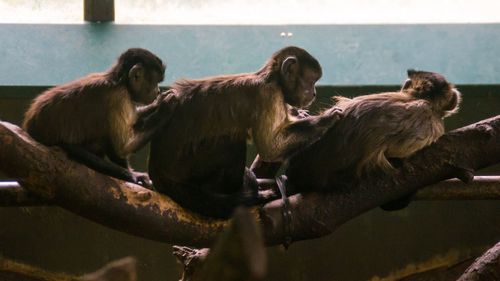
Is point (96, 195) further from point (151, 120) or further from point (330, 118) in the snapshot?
point (330, 118)

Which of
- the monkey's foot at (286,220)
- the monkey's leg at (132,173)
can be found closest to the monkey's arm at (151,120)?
the monkey's leg at (132,173)

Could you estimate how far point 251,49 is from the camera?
7680 mm

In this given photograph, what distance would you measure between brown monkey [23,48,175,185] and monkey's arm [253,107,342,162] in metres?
0.61

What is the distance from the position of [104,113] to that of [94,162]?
346mm

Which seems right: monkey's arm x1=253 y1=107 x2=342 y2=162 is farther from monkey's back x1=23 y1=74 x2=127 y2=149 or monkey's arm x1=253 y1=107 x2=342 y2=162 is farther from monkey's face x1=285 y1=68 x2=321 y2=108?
monkey's back x1=23 y1=74 x2=127 y2=149

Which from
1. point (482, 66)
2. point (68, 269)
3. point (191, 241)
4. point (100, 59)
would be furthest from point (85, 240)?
point (482, 66)

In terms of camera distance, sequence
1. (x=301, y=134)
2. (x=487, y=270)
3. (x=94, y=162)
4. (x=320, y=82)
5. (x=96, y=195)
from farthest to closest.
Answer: (x=320, y=82) < (x=301, y=134) < (x=94, y=162) < (x=487, y=270) < (x=96, y=195)

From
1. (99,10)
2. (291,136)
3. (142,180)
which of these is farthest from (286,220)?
(99,10)

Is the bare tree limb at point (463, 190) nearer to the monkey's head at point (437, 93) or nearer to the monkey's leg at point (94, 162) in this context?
the monkey's head at point (437, 93)

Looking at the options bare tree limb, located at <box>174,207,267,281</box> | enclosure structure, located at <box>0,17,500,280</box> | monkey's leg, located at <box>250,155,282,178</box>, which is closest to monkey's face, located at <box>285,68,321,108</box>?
monkey's leg, located at <box>250,155,282,178</box>

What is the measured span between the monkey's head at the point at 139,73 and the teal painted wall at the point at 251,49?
8.32ft

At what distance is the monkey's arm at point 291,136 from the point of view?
4660 millimetres

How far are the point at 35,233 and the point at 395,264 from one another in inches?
145

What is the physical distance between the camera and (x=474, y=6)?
8.11m
